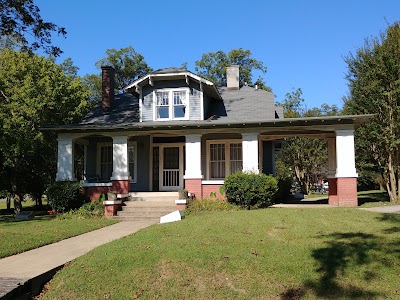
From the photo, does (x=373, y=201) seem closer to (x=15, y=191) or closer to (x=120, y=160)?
(x=120, y=160)

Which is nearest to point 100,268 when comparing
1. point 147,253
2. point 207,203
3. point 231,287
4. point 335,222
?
point 147,253

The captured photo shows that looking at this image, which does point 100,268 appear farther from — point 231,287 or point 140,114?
point 140,114

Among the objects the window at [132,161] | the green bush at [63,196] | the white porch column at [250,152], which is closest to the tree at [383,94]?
the white porch column at [250,152]

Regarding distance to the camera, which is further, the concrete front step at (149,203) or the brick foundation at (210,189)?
A: the brick foundation at (210,189)

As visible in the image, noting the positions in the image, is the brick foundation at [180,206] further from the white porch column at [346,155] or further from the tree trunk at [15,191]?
the tree trunk at [15,191]

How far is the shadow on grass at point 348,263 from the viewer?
20.3 ft

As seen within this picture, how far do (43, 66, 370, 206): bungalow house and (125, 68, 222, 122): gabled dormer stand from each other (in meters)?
0.05

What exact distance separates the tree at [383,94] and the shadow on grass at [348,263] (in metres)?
10.3

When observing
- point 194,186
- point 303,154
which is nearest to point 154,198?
point 194,186

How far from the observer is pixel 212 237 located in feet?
29.9

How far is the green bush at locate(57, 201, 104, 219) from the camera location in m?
15.9

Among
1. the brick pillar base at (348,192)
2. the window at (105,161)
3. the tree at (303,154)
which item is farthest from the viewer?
the tree at (303,154)

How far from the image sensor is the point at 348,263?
7133mm

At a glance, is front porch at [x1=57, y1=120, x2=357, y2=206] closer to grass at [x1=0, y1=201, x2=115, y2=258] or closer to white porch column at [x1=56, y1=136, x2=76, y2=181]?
white porch column at [x1=56, y1=136, x2=76, y2=181]
